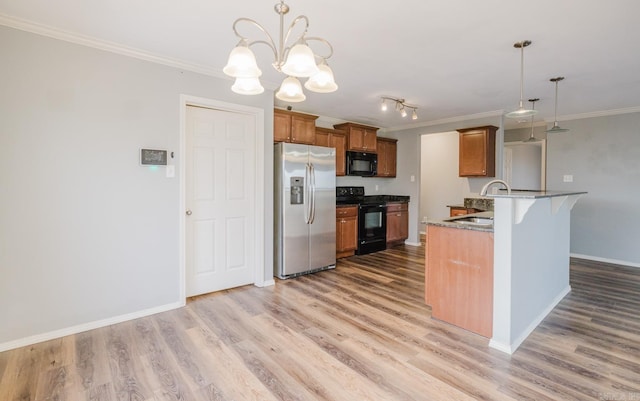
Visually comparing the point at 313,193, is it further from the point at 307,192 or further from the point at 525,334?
the point at 525,334

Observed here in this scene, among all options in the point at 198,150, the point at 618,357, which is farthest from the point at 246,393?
the point at 618,357

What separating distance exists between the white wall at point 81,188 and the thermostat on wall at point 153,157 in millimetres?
66

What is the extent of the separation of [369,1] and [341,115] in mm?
3524

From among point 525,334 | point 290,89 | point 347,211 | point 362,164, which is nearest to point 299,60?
point 290,89

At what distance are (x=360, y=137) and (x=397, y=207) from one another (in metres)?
1.54

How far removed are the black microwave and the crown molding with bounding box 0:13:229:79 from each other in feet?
9.88

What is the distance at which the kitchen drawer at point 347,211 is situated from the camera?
5098 mm

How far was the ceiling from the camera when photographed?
2.15m

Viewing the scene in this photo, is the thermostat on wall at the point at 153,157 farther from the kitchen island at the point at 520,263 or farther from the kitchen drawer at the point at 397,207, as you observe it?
the kitchen drawer at the point at 397,207

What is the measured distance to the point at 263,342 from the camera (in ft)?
8.24

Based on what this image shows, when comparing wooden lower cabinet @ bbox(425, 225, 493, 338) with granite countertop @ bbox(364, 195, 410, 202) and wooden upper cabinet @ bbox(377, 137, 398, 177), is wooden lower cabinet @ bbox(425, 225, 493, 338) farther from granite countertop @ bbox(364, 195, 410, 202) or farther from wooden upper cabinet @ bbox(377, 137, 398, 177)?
wooden upper cabinet @ bbox(377, 137, 398, 177)

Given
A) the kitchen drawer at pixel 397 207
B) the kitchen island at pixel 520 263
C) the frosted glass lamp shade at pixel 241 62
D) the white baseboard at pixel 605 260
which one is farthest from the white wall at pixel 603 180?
the frosted glass lamp shade at pixel 241 62

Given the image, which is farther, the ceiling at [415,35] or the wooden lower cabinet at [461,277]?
the wooden lower cabinet at [461,277]

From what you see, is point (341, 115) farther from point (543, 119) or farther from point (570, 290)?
point (570, 290)
